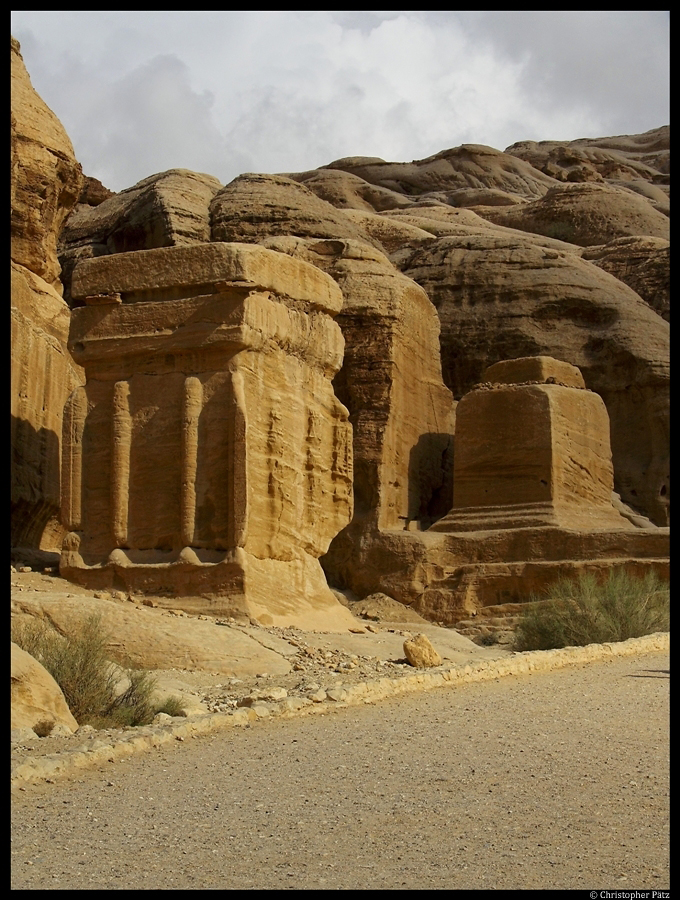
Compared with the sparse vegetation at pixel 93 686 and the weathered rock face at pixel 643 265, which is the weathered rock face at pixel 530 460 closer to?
the weathered rock face at pixel 643 265

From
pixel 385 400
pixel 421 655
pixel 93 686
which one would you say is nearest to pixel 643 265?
pixel 385 400

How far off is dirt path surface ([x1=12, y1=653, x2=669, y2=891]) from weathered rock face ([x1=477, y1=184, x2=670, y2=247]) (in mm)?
31148

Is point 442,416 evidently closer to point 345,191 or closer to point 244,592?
point 244,592

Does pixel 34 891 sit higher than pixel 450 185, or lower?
lower

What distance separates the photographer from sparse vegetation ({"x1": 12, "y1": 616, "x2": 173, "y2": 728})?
7.97 m

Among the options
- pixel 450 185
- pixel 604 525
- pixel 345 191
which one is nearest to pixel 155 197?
pixel 604 525

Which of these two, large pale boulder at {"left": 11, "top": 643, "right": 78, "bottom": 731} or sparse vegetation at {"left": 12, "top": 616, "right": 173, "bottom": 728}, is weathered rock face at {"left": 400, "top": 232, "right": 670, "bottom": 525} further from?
large pale boulder at {"left": 11, "top": 643, "right": 78, "bottom": 731}

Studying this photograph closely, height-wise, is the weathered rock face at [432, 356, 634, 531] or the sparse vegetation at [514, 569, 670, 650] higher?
the weathered rock face at [432, 356, 634, 531]

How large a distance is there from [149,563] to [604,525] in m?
9.15

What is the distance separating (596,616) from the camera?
14781 mm

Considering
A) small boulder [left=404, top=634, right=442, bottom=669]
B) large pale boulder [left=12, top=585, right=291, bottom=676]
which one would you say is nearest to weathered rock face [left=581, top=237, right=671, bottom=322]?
small boulder [left=404, top=634, right=442, bottom=669]

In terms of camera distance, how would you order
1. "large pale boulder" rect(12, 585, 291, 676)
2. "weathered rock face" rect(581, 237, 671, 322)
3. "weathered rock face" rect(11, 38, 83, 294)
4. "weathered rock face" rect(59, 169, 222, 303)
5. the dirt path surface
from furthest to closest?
1. "weathered rock face" rect(581, 237, 671, 322)
2. "weathered rock face" rect(59, 169, 222, 303)
3. "weathered rock face" rect(11, 38, 83, 294)
4. "large pale boulder" rect(12, 585, 291, 676)
5. the dirt path surface

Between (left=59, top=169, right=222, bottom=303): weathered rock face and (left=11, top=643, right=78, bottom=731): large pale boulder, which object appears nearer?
(left=11, top=643, right=78, bottom=731): large pale boulder
